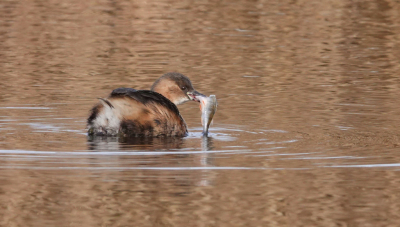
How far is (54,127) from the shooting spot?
390 inches

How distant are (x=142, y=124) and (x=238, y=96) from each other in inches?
128

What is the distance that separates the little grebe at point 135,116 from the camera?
9.26 metres

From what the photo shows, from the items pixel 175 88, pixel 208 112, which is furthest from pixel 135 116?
pixel 175 88

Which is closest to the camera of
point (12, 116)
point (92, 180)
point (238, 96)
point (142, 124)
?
point (92, 180)

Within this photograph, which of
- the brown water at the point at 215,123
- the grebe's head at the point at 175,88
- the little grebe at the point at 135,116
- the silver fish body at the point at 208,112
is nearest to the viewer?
the brown water at the point at 215,123

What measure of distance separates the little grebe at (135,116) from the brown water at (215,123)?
0.17m

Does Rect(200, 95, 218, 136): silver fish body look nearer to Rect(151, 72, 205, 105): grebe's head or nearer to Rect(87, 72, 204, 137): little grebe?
Rect(87, 72, 204, 137): little grebe

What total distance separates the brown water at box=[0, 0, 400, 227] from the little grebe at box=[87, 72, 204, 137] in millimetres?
168

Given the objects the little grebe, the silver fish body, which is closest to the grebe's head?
the silver fish body

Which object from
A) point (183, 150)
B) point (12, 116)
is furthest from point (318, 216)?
point (12, 116)

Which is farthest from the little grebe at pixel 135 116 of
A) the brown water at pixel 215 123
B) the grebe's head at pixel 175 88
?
the grebe's head at pixel 175 88

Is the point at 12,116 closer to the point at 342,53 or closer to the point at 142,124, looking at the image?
the point at 142,124

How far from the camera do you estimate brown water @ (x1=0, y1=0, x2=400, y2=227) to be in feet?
21.5

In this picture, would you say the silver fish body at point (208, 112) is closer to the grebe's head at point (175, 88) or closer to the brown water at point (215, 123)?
the brown water at point (215, 123)
